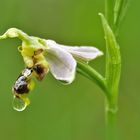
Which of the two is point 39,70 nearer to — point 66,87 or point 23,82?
point 23,82

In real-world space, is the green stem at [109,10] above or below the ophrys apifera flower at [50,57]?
above

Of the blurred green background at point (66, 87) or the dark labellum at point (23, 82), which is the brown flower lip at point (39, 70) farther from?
the blurred green background at point (66, 87)

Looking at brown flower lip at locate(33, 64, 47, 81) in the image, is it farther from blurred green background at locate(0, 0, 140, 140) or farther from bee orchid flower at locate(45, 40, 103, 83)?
blurred green background at locate(0, 0, 140, 140)

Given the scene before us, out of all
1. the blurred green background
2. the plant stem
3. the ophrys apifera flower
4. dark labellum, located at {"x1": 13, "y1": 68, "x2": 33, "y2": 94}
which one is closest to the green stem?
the ophrys apifera flower

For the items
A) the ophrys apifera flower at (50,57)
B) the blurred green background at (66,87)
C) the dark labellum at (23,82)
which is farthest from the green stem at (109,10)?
the blurred green background at (66,87)

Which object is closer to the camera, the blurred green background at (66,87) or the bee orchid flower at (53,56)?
the bee orchid flower at (53,56)
